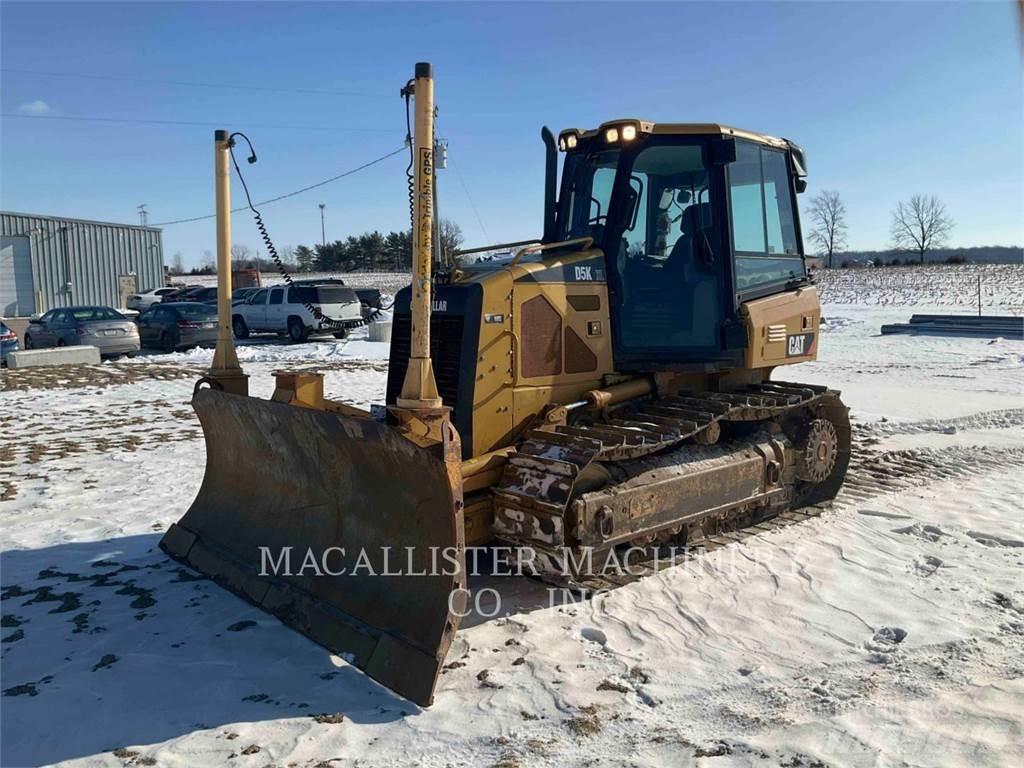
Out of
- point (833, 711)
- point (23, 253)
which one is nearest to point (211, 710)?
point (833, 711)

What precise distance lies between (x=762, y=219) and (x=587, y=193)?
1460mm

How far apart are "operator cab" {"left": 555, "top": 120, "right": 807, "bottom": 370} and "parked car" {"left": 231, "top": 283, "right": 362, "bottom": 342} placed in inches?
659

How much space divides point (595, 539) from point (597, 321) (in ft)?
5.41

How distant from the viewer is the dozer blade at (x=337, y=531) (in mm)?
4199

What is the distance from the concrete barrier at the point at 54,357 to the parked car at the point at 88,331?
1220mm

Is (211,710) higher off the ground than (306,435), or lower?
lower

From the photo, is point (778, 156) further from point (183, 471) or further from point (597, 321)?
point (183, 471)

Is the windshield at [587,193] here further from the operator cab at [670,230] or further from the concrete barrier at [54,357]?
the concrete barrier at [54,357]

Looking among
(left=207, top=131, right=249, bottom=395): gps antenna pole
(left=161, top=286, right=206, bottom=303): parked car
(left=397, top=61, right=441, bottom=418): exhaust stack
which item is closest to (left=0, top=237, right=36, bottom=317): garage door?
(left=161, top=286, right=206, bottom=303): parked car

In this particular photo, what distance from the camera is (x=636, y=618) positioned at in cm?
486

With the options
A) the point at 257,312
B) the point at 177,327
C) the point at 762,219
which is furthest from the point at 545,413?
the point at 257,312

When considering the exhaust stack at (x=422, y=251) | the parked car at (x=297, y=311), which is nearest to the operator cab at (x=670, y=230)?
the exhaust stack at (x=422, y=251)

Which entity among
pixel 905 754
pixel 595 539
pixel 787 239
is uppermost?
pixel 787 239

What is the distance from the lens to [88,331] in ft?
64.7
